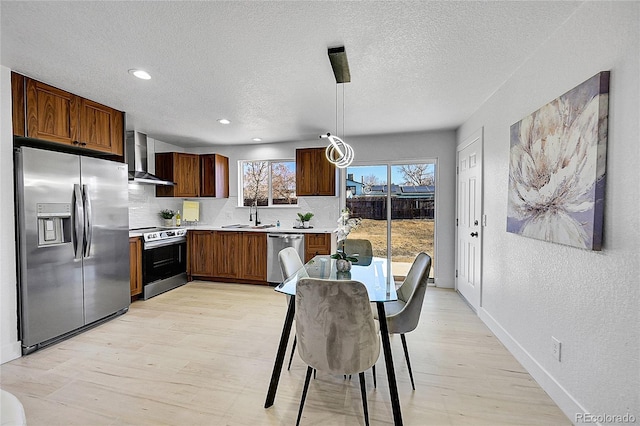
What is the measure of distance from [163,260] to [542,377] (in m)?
4.61

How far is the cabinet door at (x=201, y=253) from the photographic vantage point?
15.9ft

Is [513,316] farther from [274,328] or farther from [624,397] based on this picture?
[274,328]

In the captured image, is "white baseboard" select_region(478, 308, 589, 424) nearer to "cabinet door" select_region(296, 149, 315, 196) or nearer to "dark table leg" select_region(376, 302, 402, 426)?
"dark table leg" select_region(376, 302, 402, 426)

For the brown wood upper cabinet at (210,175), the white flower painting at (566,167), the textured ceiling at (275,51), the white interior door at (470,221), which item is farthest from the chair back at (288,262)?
the brown wood upper cabinet at (210,175)

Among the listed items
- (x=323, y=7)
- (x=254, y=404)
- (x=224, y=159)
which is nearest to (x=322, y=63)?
(x=323, y=7)

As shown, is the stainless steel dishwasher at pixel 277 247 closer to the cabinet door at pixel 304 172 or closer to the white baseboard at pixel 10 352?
the cabinet door at pixel 304 172

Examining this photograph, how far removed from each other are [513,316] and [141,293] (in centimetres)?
445

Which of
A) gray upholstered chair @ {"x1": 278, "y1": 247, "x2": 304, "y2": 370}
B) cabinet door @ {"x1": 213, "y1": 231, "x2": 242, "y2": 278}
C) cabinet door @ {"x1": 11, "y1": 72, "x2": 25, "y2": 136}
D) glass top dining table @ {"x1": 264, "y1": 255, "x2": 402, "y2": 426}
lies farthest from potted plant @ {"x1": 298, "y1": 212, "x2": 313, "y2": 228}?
cabinet door @ {"x1": 11, "y1": 72, "x2": 25, "y2": 136}

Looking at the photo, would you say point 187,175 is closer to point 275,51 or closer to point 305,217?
point 305,217

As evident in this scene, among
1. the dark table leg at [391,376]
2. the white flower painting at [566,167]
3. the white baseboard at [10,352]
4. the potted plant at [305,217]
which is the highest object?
the white flower painting at [566,167]

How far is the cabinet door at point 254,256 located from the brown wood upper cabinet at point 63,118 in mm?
2132

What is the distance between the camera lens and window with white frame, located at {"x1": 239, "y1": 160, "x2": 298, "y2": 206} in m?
5.27

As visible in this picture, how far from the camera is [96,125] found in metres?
3.17

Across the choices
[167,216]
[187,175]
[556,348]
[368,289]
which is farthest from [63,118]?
[556,348]
